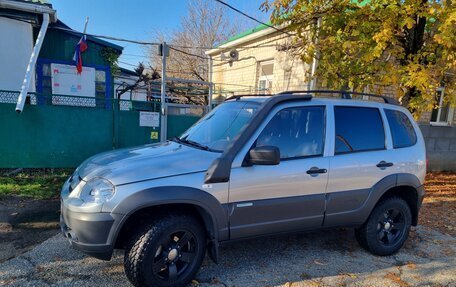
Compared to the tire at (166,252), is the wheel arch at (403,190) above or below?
above

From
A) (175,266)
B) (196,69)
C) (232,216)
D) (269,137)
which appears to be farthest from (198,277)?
(196,69)

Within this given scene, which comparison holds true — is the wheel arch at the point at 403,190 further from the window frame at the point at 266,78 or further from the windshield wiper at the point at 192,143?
the window frame at the point at 266,78

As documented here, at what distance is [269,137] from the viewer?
3.28m

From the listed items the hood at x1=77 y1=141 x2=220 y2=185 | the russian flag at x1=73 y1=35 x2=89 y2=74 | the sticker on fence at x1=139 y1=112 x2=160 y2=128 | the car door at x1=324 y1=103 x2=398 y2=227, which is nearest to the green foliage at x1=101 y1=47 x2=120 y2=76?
the russian flag at x1=73 y1=35 x2=89 y2=74

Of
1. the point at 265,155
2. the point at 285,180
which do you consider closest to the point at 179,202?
the point at 265,155

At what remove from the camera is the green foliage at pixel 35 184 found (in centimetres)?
584

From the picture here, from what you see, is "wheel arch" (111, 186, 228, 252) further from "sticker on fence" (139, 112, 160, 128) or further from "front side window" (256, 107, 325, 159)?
"sticker on fence" (139, 112, 160, 128)

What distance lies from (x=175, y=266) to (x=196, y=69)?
20342 millimetres

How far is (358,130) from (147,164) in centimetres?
242

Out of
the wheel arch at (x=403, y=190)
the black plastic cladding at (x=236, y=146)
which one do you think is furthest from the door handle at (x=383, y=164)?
the black plastic cladding at (x=236, y=146)

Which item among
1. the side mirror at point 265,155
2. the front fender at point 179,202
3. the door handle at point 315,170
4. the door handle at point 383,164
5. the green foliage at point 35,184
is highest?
the side mirror at point 265,155

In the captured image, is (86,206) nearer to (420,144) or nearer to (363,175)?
(363,175)

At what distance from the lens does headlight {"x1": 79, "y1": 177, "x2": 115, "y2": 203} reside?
2.75 meters

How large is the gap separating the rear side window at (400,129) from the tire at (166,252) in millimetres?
2652
